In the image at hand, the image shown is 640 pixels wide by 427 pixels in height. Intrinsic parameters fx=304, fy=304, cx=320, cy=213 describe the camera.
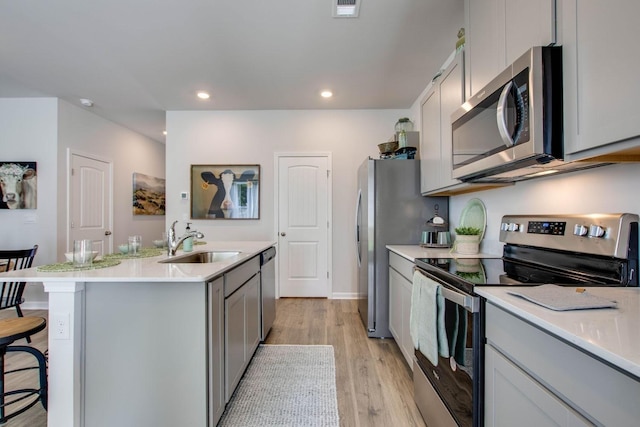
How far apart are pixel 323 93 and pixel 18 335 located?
132 inches

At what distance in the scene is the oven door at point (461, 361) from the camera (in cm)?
113

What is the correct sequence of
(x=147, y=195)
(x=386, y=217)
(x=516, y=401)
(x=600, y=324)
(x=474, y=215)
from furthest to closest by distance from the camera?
(x=147, y=195)
(x=386, y=217)
(x=474, y=215)
(x=516, y=401)
(x=600, y=324)

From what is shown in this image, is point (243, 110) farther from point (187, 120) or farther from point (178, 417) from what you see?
point (178, 417)

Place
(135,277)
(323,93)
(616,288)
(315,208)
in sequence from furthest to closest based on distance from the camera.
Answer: (315,208) < (323,93) < (135,277) < (616,288)

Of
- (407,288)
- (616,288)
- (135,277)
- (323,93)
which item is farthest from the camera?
(323,93)

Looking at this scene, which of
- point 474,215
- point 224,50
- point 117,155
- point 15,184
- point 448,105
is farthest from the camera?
point 117,155

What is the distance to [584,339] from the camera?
65 centimetres

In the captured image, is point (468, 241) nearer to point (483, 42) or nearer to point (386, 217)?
point (386, 217)

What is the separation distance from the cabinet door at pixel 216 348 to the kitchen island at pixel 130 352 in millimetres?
12

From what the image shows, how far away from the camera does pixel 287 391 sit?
6.55 ft

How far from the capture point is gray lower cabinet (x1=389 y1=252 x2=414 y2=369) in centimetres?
214

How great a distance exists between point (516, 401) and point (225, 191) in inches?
156

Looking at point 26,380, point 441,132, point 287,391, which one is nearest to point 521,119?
point 441,132

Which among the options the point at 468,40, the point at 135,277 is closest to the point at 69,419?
the point at 135,277
